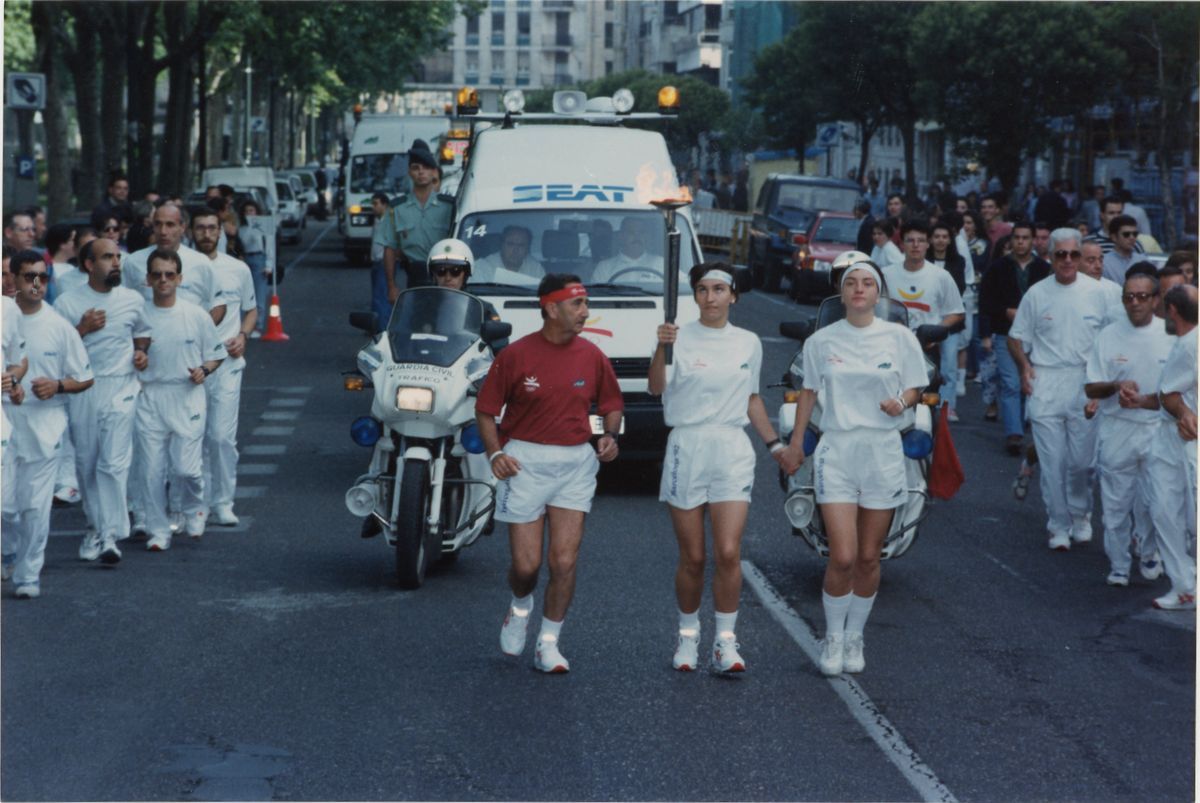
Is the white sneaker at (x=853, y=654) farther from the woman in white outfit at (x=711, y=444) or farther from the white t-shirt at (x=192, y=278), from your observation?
the white t-shirt at (x=192, y=278)

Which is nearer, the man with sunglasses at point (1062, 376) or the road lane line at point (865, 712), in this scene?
the road lane line at point (865, 712)

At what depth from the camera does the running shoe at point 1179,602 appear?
967 cm

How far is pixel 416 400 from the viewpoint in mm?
9750

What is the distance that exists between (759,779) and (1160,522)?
4.14 meters

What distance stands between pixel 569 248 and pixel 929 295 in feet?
8.41

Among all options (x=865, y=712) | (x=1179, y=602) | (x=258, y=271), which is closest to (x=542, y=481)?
(x=865, y=712)

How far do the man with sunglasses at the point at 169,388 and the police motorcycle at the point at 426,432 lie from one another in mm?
1143

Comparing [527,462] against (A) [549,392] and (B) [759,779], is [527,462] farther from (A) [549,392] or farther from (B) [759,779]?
(B) [759,779]

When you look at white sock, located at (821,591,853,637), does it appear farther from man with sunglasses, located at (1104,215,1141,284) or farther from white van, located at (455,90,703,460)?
man with sunglasses, located at (1104,215,1141,284)

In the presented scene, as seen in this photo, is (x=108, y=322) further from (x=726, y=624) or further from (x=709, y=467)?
(x=726, y=624)

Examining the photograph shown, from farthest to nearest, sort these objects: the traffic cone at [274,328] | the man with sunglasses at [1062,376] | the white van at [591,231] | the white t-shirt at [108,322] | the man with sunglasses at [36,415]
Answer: the traffic cone at [274,328] → the white van at [591,231] → the man with sunglasses at [1062,376] → the white t-shirt at [108,322] → the man with sunglasses at [36,415]

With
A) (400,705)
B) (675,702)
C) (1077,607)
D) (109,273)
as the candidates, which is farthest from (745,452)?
Result: (109,273)

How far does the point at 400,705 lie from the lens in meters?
7.52

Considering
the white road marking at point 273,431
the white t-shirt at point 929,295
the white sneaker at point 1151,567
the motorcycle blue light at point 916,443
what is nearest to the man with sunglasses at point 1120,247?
the white t-shirt at point 929,295
